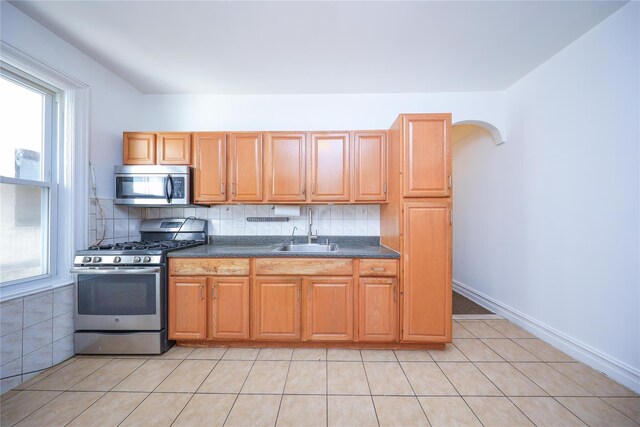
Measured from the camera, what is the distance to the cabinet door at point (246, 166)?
2541mm

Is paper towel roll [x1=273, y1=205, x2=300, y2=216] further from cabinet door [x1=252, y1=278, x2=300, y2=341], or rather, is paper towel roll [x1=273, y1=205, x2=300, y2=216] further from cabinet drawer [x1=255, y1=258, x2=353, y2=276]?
cabinet door [x1=252, y1=278, x2=300, y2=341]

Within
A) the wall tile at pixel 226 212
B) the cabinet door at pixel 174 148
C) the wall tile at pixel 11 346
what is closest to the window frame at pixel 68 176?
the wall tile at pixel 11 346

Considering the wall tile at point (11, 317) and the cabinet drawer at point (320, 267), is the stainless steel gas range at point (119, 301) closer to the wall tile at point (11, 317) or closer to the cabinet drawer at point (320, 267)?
the wall tile at point (11, 317)

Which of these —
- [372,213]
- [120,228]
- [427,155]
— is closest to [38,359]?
[120,228]

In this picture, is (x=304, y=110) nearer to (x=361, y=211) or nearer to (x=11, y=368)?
(x=361, y=211)

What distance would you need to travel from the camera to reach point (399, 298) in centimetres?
215

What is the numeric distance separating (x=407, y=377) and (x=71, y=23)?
12.5 ft

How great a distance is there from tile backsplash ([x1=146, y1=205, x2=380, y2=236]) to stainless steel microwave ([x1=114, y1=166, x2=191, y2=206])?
412 millimetres

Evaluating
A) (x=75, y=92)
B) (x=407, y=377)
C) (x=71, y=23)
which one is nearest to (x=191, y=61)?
(x=71, y=23)

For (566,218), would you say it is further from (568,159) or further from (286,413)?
(286,413)

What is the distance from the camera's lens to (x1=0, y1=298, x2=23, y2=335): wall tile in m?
1.65

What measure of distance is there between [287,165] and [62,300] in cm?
227

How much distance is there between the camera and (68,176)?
2100 millimetres

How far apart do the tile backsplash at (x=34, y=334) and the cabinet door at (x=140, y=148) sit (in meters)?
1.33
